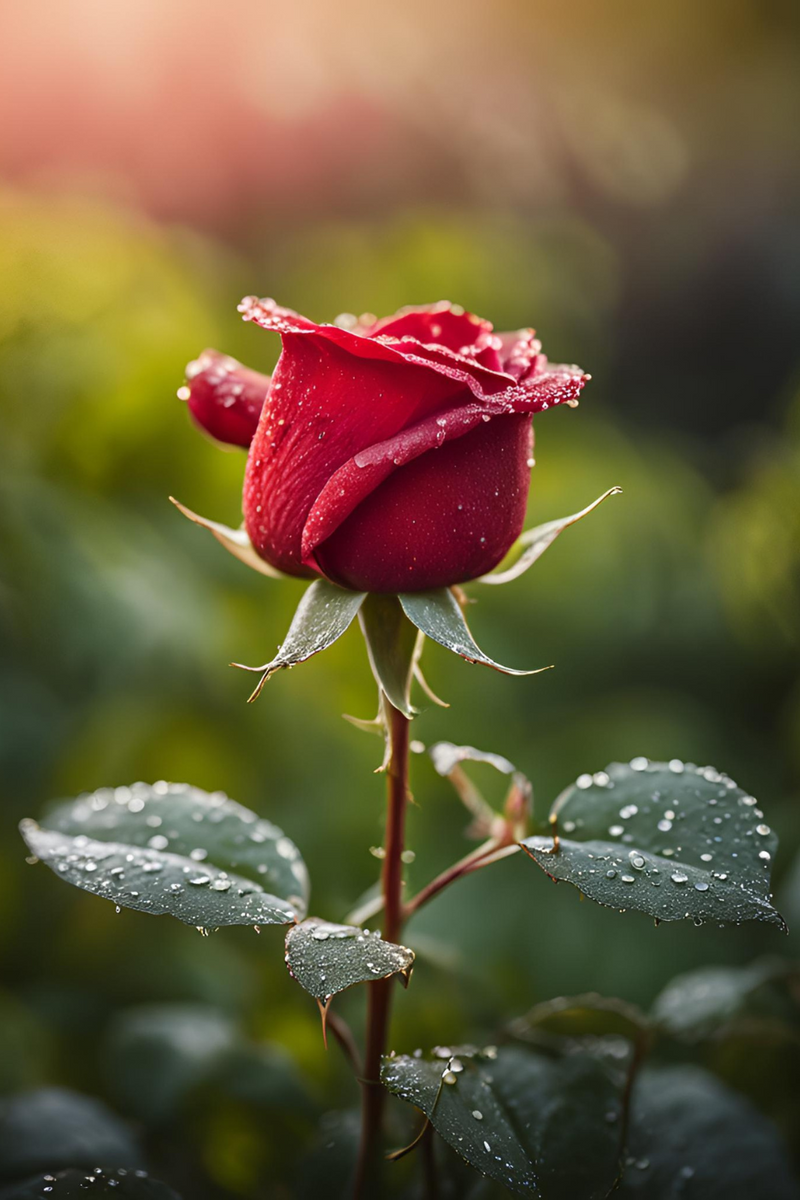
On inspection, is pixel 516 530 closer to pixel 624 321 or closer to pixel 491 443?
pixel 491 443

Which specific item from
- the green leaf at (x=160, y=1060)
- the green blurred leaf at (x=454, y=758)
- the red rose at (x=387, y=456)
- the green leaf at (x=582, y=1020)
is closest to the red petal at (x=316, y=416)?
the red rose at (x=387, y=456)

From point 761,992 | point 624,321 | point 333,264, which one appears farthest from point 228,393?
point 624,321

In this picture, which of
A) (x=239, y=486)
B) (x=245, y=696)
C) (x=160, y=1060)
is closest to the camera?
(x=160, y=1060)

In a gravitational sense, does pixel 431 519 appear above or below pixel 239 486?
above

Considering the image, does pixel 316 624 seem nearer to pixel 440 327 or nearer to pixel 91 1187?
pixel 440 327

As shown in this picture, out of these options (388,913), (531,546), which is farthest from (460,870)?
(531,546)

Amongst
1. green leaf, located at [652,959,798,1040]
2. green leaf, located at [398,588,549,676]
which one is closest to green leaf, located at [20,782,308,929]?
green leaf, located at [398,588,549,676]

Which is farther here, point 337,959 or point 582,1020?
point 582,1020
